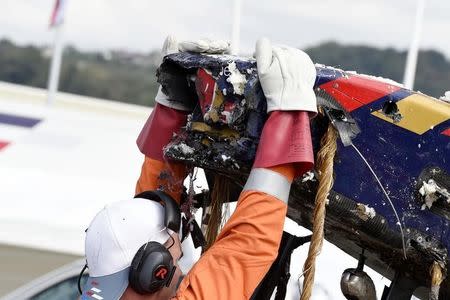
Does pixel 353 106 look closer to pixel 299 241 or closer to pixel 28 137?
pixel 299 241

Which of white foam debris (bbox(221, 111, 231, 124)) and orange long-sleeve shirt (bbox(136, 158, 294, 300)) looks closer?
orange long-sleeve shirt (bbox(136, 158, 294, 300))

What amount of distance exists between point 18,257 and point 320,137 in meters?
4.35

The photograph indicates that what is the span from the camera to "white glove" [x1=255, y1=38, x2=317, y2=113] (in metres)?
2.07

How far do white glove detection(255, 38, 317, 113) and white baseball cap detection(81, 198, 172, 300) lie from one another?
0.54 meters

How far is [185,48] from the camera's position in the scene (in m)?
2.48

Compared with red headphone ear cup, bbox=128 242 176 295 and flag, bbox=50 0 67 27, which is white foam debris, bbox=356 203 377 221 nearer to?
red headphone ear cup, bbox=128 242 176 295

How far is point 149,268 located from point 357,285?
0.58m

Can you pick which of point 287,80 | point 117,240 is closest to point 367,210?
point 287,80

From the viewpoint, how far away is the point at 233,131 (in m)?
2.24

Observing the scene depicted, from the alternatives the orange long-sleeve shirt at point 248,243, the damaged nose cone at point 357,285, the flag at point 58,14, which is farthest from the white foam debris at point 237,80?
the flag at point 58,14

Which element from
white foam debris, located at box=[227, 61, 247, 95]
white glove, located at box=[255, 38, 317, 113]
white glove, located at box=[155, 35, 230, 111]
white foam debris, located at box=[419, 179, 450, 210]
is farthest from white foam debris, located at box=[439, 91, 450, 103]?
white glove, located at box=[155, 35, 230, 111]

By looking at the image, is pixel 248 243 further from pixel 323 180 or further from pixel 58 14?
pixel 58 14

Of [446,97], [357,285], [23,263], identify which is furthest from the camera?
[23,263]

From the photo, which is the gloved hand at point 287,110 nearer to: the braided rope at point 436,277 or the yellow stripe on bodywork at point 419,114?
the yellow stripe on bodywork at point 419,114
